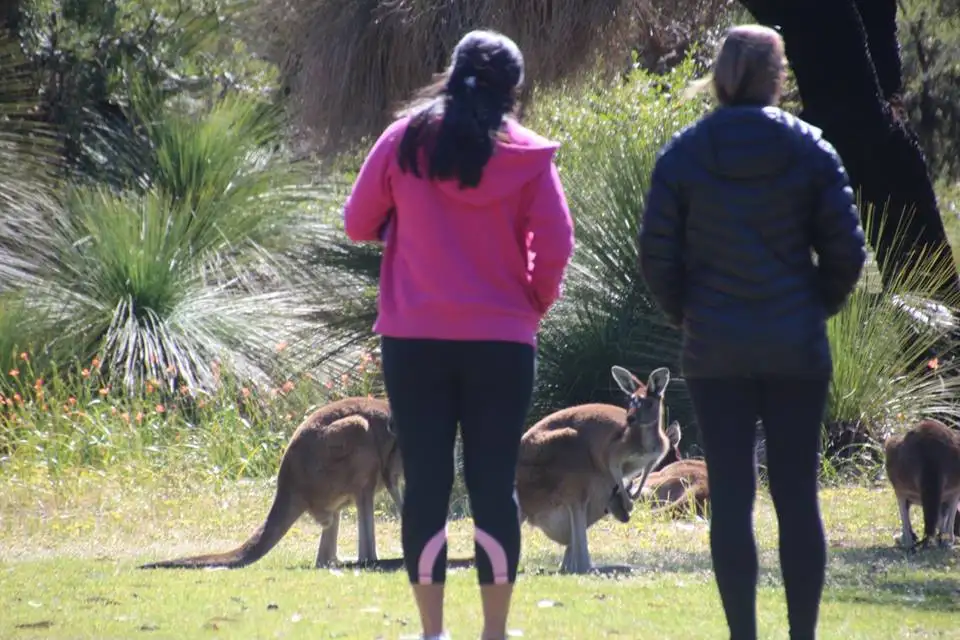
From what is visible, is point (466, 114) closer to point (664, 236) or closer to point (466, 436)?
point (664, 236)

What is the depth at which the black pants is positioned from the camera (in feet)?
15.7

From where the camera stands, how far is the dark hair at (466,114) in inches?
186

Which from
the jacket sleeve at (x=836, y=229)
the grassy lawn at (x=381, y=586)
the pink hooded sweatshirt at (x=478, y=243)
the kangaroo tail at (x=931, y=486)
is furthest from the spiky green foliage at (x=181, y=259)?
the jacket sleeve at (x=836, y=229)

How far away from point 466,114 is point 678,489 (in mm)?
5938

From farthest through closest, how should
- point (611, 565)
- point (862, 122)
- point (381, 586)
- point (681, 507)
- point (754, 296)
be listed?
1. point (862, 122)
2. point (681, 507)
3. point (611, 565)
4. point (381, 586)
5. point (754, 296)

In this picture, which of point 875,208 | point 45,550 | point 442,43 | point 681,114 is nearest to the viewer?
point 45,550

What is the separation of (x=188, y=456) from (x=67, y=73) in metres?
7.28

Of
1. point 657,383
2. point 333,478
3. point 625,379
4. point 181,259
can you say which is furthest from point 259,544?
point 181,259

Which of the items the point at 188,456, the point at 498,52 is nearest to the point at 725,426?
the point at 498,52

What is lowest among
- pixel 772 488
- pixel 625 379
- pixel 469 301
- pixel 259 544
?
pixel 259 544

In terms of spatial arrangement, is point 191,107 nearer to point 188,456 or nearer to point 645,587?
point 188,456

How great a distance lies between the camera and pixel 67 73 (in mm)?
17688

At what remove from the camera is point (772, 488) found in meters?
4.84

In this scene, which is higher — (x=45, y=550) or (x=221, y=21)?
(x=221, y=21)
